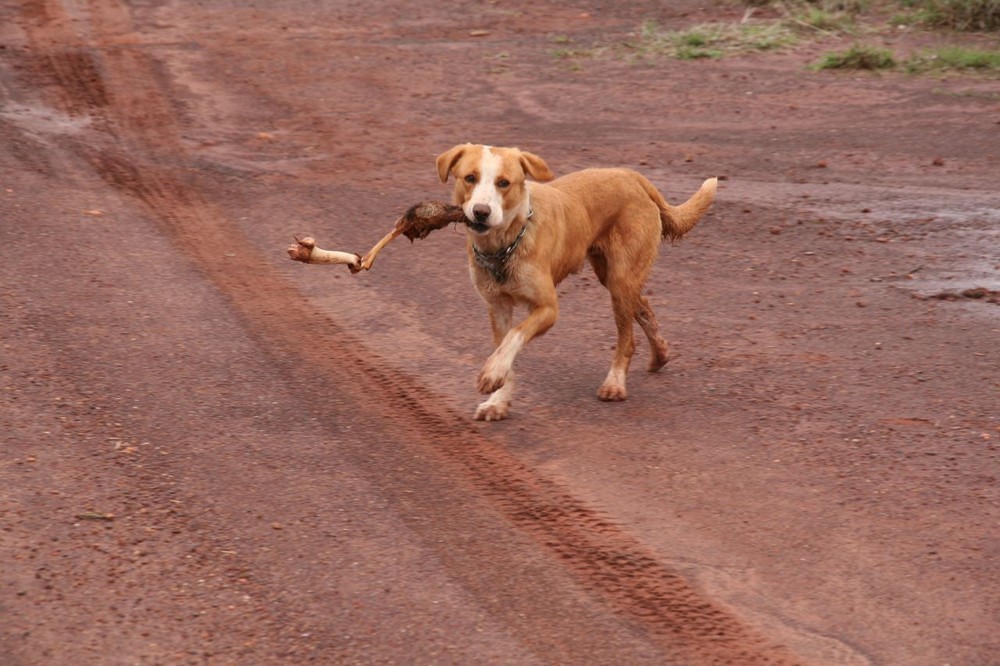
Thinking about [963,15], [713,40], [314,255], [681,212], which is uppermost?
[314,255]

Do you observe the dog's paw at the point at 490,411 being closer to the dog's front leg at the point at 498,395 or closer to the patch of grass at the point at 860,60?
the dog's front leg at the point at 498,395

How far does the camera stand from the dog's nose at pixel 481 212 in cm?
668

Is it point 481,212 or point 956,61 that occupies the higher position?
point 481,212

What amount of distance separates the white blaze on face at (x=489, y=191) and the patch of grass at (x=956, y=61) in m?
10.4

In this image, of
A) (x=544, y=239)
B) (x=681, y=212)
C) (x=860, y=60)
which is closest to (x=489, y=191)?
(x=544, y=239)

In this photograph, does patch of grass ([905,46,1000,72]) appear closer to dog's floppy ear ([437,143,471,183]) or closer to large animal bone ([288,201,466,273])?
dog's floppy ear ([437,143,471,183])

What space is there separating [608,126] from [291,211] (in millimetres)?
4239

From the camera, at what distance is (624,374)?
7773 mm

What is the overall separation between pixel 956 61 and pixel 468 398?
34.4 feet

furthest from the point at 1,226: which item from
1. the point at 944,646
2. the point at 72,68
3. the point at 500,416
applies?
the point at 944,646

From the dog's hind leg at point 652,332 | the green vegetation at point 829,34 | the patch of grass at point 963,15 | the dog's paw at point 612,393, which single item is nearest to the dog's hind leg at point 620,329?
the dog's paw at point 612,393

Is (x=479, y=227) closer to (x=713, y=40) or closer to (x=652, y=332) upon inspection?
(x=652, y=332)

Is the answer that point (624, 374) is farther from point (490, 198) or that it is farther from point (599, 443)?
point (490, 198)

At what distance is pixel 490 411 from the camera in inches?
287
